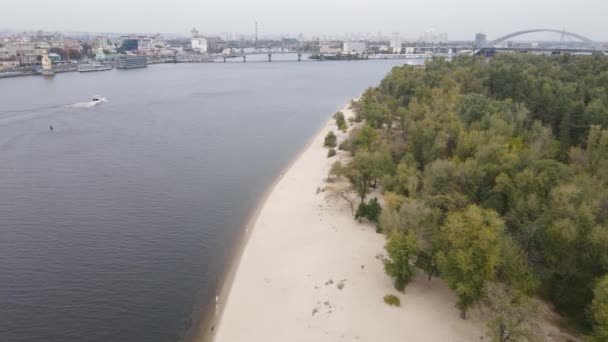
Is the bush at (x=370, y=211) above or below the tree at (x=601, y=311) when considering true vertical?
below

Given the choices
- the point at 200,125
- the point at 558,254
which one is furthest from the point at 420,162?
the point at 200,125

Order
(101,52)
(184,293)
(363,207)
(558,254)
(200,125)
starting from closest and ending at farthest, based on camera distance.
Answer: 1. (558,254)
2. (184,293)
3. (363,207)
4. (200,125)
5. (101,52)

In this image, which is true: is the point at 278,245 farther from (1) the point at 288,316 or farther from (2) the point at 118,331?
(2) the point at 118,331

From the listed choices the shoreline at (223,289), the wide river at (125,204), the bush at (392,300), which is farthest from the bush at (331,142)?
the bush at (392,300)

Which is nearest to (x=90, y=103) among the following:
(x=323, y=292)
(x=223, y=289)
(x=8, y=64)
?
(x=223, y=289)

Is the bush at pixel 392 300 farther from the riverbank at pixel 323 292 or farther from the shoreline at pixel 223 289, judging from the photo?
the shoreline at pixel 223 289

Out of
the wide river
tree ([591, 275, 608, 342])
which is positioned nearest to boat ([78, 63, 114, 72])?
the wide river
